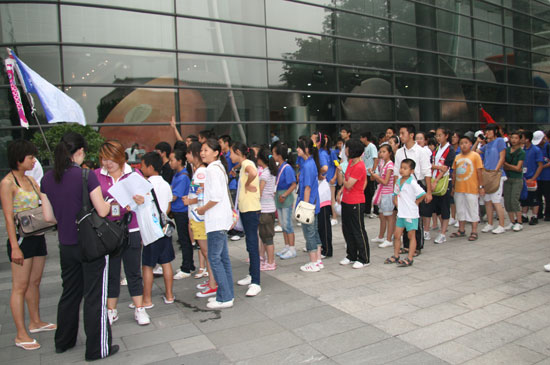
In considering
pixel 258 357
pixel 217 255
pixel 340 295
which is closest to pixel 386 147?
pixel 340 295

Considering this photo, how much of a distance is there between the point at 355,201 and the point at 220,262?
2.31 meters

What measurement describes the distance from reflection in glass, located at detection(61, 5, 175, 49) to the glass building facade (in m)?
0.03

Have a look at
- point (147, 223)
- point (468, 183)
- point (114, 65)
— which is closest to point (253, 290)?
point (147, 223)

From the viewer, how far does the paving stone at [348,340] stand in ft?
12.7

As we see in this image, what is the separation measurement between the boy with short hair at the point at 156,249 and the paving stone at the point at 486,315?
317 centimetres

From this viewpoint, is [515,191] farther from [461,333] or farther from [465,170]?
[461,333]

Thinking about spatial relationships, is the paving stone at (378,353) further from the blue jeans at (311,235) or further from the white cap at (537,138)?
the white cap at (537,138)

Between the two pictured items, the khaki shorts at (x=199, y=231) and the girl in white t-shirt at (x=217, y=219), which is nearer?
the girl in white t-shirt at (x=217, y=219)

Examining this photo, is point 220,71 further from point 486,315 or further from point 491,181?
point 486,315

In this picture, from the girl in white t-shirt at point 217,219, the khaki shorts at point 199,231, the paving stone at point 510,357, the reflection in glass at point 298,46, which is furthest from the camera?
the reflection in glass at point 298,46

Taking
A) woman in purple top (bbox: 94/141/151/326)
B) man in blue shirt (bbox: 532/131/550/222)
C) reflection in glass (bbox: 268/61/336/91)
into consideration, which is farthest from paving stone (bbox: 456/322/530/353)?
reflection in glass (bbox: 268/61/336/91)

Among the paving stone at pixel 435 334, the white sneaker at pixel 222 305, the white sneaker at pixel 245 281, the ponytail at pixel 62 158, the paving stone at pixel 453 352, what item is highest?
the ponytail at pixel 62 158

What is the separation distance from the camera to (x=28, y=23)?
1236cm

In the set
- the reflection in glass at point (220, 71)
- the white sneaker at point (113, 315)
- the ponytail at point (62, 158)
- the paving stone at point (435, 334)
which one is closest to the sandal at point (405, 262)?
the paving stone at point (435, 334)
